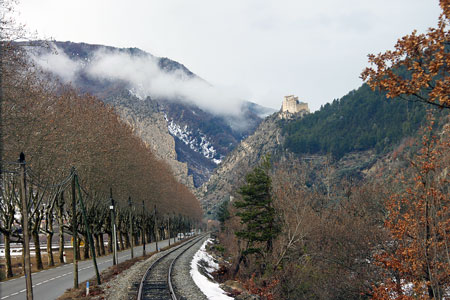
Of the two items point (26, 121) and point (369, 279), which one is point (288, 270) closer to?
point (369, 279)

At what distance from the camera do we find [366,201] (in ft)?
134

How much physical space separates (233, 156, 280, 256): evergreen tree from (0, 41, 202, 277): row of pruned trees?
41.4ft

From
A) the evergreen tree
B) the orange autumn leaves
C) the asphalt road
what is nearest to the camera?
the orange autumn leaves

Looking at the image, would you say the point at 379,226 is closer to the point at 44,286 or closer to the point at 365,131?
the point at 44,286

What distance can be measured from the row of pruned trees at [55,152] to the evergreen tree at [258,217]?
12.6 meters

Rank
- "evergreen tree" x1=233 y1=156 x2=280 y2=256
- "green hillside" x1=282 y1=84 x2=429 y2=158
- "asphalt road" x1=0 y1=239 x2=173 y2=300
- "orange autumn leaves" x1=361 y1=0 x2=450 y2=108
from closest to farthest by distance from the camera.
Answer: "orange autumn leaves" x1=361 y1=0 x2=450 y2=108 < "asphalt road" x1=0 y1=239 x2=173 y2=300 < "evergreen tree" x1=233 y1=156 x2=280 y2=256 < "green hillside" x1=282 y1=84 x2=429 y2=158

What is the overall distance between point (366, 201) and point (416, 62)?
37.2 metres

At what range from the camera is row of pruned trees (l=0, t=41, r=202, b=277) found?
786 inches

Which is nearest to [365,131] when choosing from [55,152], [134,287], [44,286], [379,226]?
[379,226]

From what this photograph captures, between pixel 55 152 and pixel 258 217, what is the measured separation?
19.1 metres

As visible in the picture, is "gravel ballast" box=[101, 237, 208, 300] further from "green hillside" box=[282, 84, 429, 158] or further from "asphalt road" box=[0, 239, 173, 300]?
"green hillside" box=[282, 84, 429, 158]

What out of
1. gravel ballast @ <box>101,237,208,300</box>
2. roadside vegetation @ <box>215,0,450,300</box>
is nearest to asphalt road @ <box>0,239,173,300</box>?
gravel ballast @ <box>101,237,208,300</box>

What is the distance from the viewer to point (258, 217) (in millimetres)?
37500

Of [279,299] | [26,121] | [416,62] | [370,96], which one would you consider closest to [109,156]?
[26,121]
